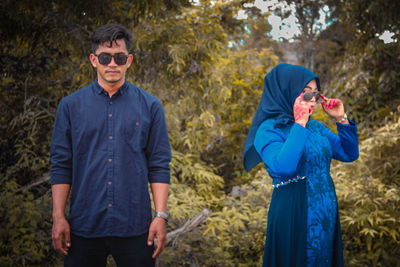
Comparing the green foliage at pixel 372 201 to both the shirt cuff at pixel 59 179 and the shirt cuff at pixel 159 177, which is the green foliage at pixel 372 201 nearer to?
the shirt cuff at pixel 159 177

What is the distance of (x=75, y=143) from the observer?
6.67ft

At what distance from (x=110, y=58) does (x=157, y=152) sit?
636 mm

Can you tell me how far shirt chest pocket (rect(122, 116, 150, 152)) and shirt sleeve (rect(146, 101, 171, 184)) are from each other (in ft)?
0.18

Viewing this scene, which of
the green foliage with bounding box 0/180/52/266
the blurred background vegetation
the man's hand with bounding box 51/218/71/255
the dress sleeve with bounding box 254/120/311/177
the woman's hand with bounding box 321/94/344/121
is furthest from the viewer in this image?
the blurred background vegetation

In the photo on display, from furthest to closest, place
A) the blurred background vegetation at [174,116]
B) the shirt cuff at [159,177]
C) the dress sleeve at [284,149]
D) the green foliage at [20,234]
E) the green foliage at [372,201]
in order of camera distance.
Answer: the green foliage at [372,201]
the blurred background vegetation at [174,116]
the green foliage at [20,234]
the shirt cuff at [159,177]
the dress sleeve at [284,149]

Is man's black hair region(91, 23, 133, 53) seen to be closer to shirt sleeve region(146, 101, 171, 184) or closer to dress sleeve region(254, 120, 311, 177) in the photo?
shirt sleeve region(146, 101, 171, 184)

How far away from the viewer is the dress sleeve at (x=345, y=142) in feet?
7.43

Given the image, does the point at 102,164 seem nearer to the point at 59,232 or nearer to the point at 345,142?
the point at 59,232

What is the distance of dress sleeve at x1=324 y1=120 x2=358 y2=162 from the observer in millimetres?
2264

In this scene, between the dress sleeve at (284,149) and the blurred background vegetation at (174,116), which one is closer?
the dress sleeve at (284,149)

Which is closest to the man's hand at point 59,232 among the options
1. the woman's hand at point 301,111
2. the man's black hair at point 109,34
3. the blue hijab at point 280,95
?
the man's black hair at point 109,34

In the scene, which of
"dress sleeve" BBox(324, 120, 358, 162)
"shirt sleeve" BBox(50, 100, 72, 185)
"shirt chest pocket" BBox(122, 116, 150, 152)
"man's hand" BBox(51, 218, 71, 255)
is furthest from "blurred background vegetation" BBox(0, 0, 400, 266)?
"dress sleeve" BBox(324, 120, 358, 162)

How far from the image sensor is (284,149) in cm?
190

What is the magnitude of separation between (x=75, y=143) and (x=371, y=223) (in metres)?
3.73
